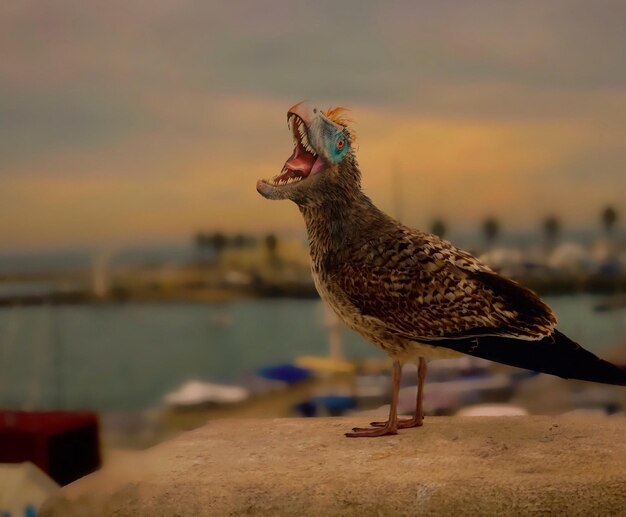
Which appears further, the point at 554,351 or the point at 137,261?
the point at 137,261

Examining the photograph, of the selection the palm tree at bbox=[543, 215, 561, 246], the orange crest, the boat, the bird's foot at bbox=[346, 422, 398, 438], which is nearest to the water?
the boat

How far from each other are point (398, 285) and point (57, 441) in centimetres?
121

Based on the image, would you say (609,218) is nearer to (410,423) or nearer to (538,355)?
(538,355)

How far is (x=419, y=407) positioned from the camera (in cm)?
228

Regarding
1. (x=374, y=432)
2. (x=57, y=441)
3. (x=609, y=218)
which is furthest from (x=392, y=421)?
(x=57, y=441)

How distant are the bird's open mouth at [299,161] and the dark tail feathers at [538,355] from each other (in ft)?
1.88

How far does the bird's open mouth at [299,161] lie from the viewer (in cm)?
224

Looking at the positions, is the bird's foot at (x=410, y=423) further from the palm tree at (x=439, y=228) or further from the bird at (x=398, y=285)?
the palm tree at (x=439, y=228)

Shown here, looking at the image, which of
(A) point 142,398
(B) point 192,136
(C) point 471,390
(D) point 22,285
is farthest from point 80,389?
(C) point 471,390

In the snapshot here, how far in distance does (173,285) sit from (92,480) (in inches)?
26.3

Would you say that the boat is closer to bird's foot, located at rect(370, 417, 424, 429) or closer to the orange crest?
bird's foot, located at rect(370, 417, 424, 429)

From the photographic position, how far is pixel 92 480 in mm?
2150

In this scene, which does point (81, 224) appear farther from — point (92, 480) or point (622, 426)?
point (622, 426)

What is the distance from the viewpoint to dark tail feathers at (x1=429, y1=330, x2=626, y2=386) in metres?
2.07
